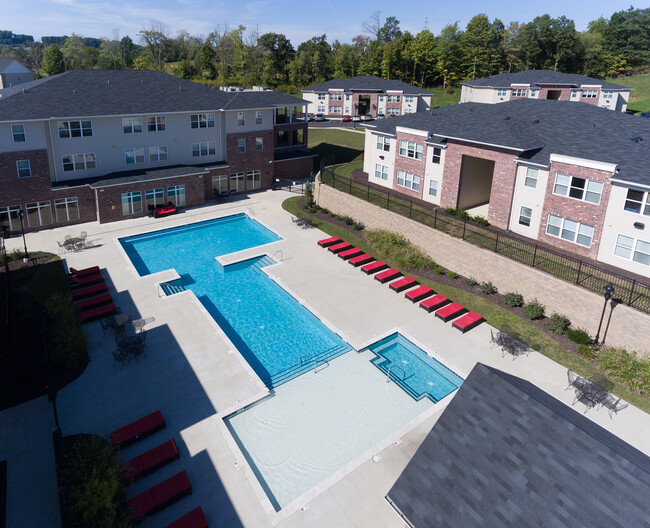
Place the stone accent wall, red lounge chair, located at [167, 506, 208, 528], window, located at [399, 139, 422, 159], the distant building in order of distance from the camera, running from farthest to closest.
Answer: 1. the distant building
2. window, located at [399, 139, 422, 159]
3. the stone accent wall
4. red lounge chair, located at [167, 506, 208, 528]

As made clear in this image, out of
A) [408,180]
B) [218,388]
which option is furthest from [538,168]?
[218,388]

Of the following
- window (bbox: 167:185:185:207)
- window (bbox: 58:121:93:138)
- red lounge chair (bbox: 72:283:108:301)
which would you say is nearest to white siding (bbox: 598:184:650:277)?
red lounge chair (bbox: 72:283:108:301)

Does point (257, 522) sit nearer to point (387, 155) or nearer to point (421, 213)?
point (421, 213)

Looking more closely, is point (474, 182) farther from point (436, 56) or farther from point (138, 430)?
point (436, 56)

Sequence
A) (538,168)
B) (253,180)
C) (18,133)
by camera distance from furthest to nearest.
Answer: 1. (253,180)
2. (18,133)
3. (538,168)

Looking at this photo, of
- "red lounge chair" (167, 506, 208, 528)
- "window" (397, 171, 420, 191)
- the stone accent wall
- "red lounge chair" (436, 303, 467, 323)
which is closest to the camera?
"red lounge chair" (167, 506, 208, 528)

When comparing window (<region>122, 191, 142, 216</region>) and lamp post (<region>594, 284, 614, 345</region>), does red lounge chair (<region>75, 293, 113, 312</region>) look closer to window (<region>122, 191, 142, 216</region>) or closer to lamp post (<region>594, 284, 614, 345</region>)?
window (<region>122, 191, 142, 216</region>)
